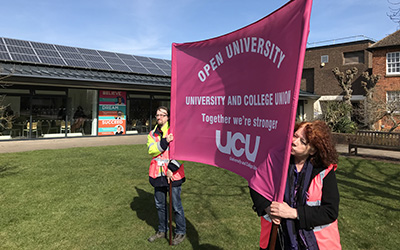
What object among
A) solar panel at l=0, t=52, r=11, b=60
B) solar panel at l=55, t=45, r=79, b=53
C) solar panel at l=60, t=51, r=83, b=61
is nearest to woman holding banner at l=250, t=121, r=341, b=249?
solar panel at l=0, t=52, r=11, b=60

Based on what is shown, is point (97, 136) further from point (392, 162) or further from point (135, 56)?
point (392, 162)

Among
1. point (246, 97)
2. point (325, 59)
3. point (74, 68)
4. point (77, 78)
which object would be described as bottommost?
point (246, 97)

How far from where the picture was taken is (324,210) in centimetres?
169

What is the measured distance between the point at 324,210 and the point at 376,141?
10490mm

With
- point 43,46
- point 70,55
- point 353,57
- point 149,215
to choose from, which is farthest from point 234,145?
point 353,57

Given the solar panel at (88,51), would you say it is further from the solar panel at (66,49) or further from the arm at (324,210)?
the arm at (324,210)

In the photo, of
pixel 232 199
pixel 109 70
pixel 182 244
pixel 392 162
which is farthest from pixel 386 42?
pixel 182 244

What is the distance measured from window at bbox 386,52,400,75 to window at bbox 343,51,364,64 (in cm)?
386

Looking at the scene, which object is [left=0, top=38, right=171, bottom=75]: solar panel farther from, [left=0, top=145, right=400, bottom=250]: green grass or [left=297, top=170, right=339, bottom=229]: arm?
[left=297, top=170, right=339, bottom=229]: arm

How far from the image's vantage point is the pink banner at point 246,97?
1.60 meters

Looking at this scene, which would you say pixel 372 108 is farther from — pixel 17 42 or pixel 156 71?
pixel 17 42

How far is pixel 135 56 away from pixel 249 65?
63.8ft

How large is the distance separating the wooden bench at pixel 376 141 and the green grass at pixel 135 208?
170 centimetres

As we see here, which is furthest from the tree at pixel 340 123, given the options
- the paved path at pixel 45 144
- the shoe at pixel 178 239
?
the shoe at pixel 178 239
